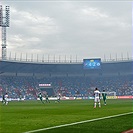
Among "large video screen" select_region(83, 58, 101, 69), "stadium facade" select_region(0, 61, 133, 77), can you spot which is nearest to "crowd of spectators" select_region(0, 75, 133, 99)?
→ "stadium facade" select_region(0, 61, 133, 77)

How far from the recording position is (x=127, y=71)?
295 feet

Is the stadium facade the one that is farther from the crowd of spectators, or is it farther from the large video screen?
the large video screen

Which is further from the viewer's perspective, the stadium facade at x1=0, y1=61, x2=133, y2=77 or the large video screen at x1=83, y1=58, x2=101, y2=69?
the stadium facade at x1=0, y1=61, x2=133, y2=77

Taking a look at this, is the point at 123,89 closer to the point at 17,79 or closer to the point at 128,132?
the point at 17,79

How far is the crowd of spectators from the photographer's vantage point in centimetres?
7902

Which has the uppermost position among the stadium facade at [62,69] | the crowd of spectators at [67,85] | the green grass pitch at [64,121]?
the stadium facade at [62,69]

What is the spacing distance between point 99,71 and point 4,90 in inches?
1202

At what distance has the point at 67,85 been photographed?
88.3 metres

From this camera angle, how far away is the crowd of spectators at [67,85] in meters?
79.0

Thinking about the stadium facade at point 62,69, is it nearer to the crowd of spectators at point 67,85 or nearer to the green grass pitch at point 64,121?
the crowd of spectators at point 67,85

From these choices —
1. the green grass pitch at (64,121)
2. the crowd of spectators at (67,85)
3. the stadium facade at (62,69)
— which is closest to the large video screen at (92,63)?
the crowd of spectators at (67,85)

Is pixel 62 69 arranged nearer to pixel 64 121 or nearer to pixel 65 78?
pixel 65 78

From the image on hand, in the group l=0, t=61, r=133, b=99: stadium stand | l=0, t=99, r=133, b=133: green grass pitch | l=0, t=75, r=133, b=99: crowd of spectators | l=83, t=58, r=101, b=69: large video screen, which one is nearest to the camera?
l=0, t=99, r=133, b=133: green grass pitch

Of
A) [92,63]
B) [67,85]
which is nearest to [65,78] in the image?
[67,85]
